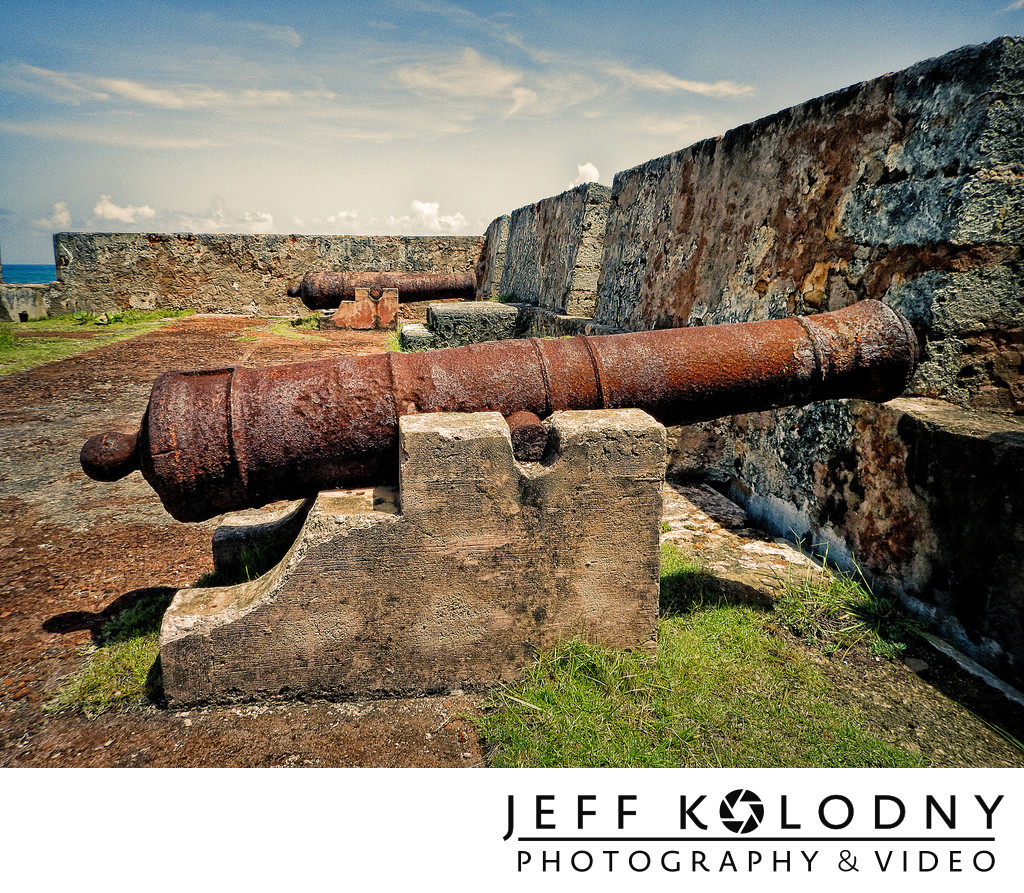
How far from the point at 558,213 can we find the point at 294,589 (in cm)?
760

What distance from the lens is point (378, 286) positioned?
12.7m

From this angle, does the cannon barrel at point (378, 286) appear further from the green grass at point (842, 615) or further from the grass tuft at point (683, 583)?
the green grass at point (842, 615)

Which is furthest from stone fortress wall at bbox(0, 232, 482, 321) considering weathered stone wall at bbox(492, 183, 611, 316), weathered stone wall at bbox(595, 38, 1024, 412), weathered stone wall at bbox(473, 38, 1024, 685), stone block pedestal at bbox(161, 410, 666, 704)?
stone block pedestal at bbox(161, 410, 666, 704)

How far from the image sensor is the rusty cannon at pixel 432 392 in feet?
8.01

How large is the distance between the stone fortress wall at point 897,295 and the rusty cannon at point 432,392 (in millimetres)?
331

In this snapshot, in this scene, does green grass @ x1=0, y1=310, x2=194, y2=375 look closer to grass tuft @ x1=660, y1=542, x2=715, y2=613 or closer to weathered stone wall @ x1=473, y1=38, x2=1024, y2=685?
grass tuft @ x1=660, y1=542, x2=715, y2=613

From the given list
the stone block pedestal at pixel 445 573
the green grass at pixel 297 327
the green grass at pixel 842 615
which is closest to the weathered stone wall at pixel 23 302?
the green grass at pixel 297 327

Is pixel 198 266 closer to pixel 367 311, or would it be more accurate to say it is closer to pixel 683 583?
pixel 367 311

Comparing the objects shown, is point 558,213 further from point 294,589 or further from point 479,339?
point 294,589

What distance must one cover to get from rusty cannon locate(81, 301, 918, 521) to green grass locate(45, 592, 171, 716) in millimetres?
647

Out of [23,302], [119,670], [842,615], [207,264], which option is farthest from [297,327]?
[842,615]

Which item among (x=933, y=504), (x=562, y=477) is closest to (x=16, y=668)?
(x=562, y=477)

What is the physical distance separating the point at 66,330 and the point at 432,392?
42.4 feet

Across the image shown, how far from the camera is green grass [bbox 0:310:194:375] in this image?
9.28 meters
